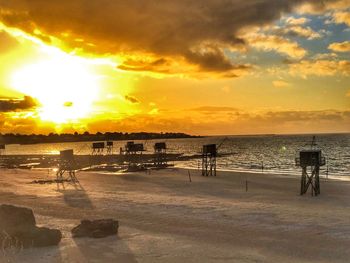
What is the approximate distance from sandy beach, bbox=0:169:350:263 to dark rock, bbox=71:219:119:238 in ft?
1.34

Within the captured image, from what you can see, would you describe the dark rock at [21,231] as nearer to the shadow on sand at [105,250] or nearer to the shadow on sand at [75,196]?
the shadow on sand at [105,250]

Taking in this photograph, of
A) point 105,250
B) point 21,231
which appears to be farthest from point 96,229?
point 21,231

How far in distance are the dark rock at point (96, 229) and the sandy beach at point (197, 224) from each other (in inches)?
16.1

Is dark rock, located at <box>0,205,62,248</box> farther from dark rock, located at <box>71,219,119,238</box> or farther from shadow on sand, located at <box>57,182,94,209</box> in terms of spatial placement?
shadow on sand, located at <box>57,182,94,209</box>

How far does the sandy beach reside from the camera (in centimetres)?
1634

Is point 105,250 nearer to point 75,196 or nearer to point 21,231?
point 21,231

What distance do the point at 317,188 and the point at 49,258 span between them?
26901 millimetres

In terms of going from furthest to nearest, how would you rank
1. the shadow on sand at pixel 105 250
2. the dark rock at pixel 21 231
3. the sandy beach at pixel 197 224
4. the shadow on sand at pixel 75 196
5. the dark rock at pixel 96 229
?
the shadow on sand at pixel 75 196 → the dark rock at pixel 96 229 → the dark rock at pixel 21 231 → the sandy beach at pixel 197 224 → the shadow on sand at pixel 105 250

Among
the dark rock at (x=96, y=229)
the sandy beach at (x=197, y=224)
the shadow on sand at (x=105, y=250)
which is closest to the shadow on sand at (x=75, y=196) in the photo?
the sandy beach at (x=197, y=224)

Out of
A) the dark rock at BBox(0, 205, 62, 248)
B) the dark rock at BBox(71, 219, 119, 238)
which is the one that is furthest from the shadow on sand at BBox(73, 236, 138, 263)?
the dark rock at BBox(0, 205, 62, 248)

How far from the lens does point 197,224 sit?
874 inches

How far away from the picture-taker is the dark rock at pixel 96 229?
62.1ft

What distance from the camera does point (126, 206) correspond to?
28.3 meters

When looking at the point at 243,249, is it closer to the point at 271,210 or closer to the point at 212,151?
the point at 271,210
